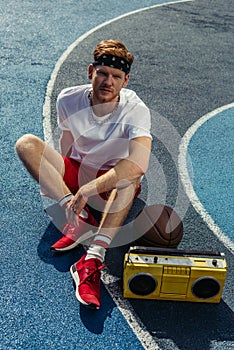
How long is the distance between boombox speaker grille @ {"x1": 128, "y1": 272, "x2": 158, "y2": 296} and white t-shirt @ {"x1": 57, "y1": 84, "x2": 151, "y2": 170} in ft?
4.84

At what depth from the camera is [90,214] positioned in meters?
5.87

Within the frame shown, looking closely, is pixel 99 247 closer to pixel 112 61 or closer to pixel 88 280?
pixel 88 280

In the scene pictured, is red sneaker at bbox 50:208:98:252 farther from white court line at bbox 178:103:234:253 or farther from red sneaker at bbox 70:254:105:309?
white court line at bbox 178:103:234:253

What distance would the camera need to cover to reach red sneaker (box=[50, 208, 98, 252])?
18.5ft

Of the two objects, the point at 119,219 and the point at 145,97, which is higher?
the point at 119,219

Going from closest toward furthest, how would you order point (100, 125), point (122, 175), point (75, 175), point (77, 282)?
point (77, 282) < point (122, 175) < point (100, 125) < point (75, 175)

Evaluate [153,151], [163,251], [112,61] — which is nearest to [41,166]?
[112,61]

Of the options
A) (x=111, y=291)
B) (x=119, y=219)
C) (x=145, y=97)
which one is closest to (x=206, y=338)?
(x=111, y=291)

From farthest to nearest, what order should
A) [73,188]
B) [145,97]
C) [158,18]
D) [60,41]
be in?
[158,18] < [60,41] < [145,97] < [73,188]

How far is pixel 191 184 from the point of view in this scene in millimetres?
7020

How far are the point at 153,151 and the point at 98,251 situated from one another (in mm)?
2723

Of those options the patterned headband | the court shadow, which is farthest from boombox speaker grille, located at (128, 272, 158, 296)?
the patterned headband

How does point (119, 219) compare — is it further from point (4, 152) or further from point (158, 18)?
point (158, 18)

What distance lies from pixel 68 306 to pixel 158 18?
32.8 ft
